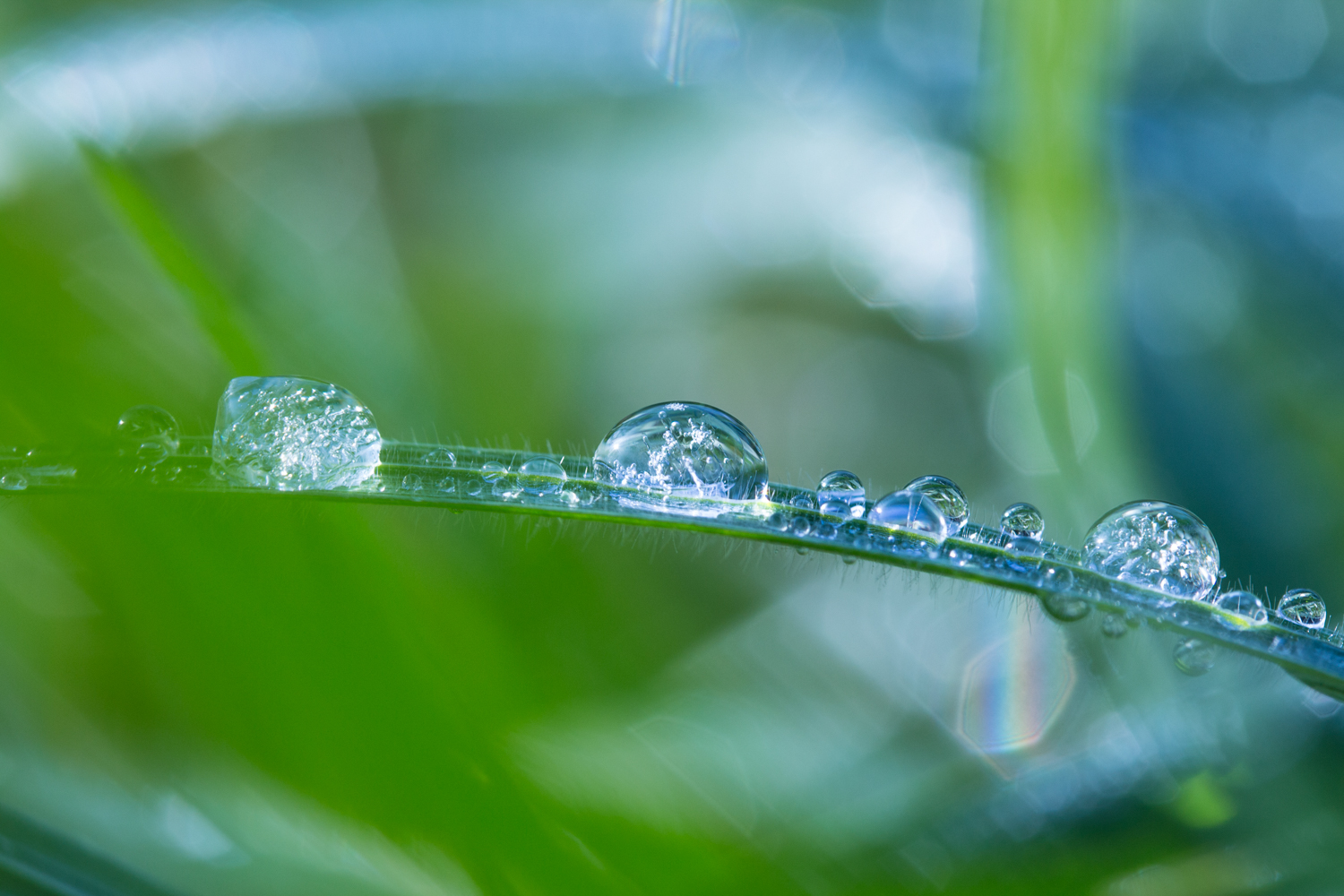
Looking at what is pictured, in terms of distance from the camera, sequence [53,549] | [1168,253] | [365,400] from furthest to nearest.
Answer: [1168,253] < [365,400] < [53,549]

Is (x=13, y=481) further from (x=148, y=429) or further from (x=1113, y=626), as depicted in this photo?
(x=1113, y=626)

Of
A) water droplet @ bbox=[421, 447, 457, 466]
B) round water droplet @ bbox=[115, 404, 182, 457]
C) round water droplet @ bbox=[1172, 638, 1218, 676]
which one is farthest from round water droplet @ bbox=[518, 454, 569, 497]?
round water droplet @ bbox=[1172, 638, 1218, 676]

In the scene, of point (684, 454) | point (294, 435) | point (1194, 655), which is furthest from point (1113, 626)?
point (294, 435)

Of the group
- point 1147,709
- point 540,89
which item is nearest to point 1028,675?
point 1147,709

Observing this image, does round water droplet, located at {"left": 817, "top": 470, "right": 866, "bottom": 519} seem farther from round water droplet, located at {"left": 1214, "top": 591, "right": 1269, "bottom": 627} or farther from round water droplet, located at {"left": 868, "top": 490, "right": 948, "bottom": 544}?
round water droplet, located at {"left": 1214, "top": 591, "right": 1269, "bottom": 627}

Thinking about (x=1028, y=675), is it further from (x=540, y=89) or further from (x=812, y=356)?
(x=540, y=89)
